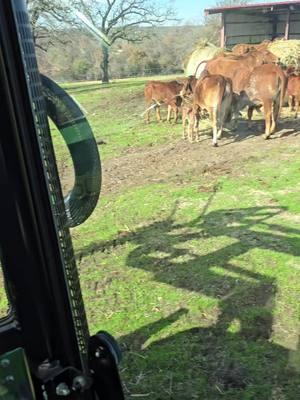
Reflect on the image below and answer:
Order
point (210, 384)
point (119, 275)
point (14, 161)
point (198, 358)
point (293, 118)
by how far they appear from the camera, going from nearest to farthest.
Answer: 1. point (14, 161)
2. point (210, 384)
3. point (198, 358)
4. point (119, 275)
5. point (293, 118)

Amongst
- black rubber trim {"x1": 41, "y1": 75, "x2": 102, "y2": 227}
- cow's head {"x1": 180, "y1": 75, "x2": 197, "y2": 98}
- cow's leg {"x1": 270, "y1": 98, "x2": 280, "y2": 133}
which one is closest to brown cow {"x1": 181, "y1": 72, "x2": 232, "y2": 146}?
cow's leg {"x1": 270, "y1": 98, "x2": 280, "y2": 133}

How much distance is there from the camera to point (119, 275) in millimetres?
3795

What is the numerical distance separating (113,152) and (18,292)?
24.4 ft

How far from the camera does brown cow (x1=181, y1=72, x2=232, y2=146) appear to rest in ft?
28.5

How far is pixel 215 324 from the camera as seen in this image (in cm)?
306

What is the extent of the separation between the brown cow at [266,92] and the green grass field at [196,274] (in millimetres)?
2457

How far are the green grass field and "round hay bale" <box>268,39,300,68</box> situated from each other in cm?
822

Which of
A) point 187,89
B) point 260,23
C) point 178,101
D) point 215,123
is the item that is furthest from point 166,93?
point 260,23

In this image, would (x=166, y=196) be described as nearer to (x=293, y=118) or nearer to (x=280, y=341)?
(x=280, y=341)

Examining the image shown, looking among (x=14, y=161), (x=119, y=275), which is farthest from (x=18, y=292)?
(x=119, y=275)

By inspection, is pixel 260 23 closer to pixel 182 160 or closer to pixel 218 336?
pixel 182 160

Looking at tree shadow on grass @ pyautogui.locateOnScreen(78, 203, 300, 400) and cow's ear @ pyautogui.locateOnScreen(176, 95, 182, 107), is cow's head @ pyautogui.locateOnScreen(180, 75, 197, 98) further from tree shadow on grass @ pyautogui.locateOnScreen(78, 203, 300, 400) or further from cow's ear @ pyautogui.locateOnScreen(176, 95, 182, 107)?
tree shadow on grass @ pyautogui.locateOnScreen(78, 203, 300, 400)

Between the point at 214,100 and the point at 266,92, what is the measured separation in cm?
114

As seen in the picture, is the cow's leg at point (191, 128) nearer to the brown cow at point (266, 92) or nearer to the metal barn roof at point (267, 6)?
the brown cow at point (266, 92)
